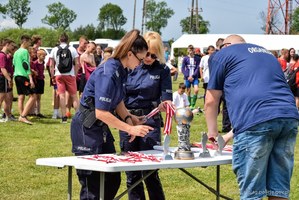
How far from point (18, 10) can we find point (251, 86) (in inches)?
4402

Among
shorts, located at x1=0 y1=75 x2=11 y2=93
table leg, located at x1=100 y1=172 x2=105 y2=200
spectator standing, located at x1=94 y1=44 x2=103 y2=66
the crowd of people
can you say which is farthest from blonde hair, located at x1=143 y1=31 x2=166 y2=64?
spectator standing, located at x1=94 y1=44 x2=103 y2=66

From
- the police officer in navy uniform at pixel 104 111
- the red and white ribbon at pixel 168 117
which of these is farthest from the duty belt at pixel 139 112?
the police officer in navy uniform at pixel 104 111

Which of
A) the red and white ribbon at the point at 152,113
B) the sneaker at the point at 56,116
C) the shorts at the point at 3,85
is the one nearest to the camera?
the red and white ribbon at the point at 152,113

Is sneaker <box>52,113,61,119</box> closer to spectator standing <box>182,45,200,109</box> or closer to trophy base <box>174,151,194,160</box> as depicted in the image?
spectator standing <box>182,45,200,109</box>

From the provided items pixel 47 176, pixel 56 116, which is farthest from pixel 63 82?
pixel 47 176

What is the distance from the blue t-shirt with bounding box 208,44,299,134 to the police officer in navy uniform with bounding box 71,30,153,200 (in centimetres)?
65

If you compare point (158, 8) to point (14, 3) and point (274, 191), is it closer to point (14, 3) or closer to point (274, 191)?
point (14, 3)

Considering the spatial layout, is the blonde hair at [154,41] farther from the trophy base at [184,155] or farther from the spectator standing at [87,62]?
the spectator standing at [87,62]

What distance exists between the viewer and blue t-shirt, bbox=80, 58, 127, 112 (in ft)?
15.5

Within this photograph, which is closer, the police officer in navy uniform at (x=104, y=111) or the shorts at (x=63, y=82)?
the police officer in navy uniform at (x=104, y=111)

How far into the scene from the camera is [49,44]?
7731cm

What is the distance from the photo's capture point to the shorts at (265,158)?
449 cm

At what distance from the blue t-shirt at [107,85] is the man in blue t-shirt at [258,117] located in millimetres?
716

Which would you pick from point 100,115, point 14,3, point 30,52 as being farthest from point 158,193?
point 14,3
